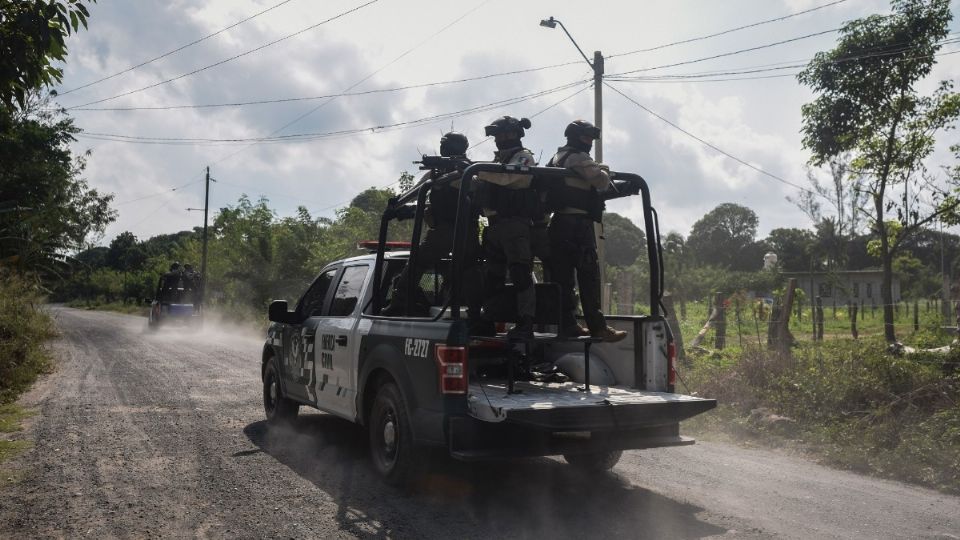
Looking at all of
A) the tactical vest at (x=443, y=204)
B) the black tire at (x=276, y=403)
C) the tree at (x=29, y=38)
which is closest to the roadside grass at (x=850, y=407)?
the tactical vest at (x=443, y=204)

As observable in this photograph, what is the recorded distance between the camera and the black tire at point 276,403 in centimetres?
852

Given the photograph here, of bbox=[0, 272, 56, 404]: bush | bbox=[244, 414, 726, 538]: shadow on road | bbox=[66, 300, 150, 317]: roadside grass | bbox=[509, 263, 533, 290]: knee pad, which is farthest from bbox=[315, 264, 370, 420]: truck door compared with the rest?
bbox=[66, 300, 150, 317]: roadside grass

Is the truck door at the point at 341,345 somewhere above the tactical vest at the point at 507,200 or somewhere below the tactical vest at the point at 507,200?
below

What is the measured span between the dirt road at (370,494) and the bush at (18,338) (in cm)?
327

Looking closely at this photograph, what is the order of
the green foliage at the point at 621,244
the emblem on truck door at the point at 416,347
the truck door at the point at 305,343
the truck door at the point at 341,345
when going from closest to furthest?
the emblem on truck door at the point at 416,347
the truck door at the point at 341,345
the truck door at the point at 305,343
the green foliage at the point at 621,244

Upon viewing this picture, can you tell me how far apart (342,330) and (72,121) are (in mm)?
32130

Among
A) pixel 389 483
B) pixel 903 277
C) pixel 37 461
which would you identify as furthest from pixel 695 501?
pixel 903 277

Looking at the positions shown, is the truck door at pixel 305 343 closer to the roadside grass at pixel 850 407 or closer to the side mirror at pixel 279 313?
the side mirror at pixel 279 313

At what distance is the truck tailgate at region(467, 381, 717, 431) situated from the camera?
16.3ft

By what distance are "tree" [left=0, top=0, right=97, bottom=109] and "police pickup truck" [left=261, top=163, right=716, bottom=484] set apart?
2.87m

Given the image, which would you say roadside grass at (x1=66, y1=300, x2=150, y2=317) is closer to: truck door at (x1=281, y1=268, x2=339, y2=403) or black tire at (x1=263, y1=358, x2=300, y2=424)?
black tire at (x1=263, y1=358, x2=300, y2=424)

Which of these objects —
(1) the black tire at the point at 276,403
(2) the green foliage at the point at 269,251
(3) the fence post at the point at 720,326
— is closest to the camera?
(1) the black tire at the point at 276,403

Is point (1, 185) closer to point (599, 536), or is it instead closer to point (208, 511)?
point (208, 511)

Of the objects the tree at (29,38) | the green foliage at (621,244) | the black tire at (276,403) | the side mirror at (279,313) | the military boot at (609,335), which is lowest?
the black tire at (276,403)
